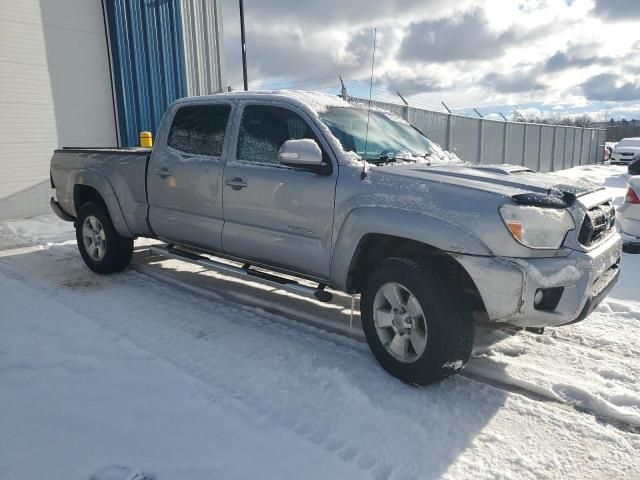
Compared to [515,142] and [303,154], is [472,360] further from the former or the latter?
[515,142]

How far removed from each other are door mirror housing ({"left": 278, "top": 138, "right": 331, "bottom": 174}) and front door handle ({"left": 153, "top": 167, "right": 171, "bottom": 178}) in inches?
69.8

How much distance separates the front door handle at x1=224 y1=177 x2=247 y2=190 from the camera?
13.7 ft

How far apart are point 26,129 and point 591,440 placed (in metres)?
11.2

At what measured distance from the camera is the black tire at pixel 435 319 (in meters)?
3.03

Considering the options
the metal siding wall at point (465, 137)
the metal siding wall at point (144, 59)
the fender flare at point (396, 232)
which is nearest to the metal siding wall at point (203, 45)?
the metal siding wall at point (144, 59)

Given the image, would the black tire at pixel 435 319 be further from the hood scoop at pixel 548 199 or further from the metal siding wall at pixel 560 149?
the metal siding wall at pixel 560 149

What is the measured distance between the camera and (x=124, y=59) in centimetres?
1143

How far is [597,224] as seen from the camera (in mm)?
3230

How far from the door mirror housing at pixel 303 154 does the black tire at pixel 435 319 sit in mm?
883

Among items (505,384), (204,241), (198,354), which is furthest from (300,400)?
(204,241)

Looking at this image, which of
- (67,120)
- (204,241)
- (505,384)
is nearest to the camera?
(505,384)

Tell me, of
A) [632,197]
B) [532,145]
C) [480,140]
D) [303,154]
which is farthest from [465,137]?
[303,154]

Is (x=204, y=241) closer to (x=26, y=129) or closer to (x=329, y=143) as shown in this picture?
(x=329, y=143)

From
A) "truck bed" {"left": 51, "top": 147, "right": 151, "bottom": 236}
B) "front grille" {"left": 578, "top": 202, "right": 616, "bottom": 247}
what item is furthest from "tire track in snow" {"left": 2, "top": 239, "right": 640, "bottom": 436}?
"front grille" {"left": 578, "top": 202, "right": 616, "bottom": 247}
